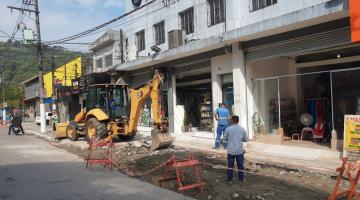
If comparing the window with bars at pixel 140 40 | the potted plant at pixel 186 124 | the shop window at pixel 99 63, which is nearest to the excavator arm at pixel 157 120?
the potted plant at pixel 186 124

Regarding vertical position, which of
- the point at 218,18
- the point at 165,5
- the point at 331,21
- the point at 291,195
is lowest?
the point at 291,195

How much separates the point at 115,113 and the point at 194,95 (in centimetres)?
444

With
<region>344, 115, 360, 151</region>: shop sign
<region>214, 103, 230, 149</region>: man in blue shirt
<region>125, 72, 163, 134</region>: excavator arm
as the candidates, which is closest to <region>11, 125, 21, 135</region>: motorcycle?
<region>125, 72, 163, 134</region>: excavator arm

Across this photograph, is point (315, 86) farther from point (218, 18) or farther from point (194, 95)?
point (194, 95)

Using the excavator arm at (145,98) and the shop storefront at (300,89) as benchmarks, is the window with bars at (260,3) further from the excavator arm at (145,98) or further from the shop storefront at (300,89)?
the excavator arm at (145,98)

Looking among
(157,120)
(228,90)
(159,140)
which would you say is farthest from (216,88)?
(159,140)

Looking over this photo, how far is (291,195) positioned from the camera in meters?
7.97

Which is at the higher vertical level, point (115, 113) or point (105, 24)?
point (105, 24)

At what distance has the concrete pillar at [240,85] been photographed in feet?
51.3

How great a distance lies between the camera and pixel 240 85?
1565cm

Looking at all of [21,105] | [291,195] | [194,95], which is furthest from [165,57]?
[21,105]

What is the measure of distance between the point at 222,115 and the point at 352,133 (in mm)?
4708

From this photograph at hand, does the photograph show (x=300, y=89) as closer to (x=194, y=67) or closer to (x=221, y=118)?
(x=221, y=118)

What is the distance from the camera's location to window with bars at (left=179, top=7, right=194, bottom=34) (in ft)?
66.1
